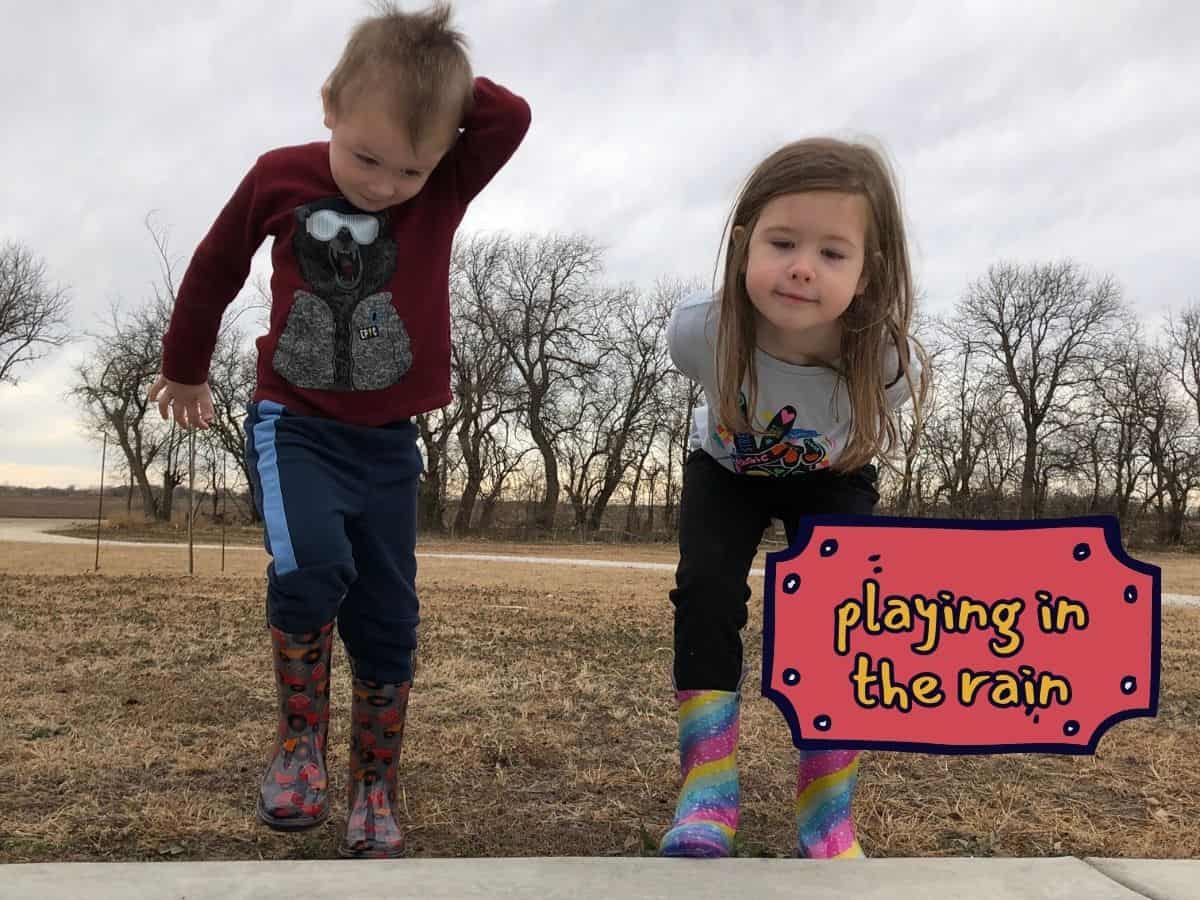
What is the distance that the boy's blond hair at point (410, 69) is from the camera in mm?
1829

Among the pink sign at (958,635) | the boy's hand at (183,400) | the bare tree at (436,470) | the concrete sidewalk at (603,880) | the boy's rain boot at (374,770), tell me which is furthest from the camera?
the bare tree at (436,470)

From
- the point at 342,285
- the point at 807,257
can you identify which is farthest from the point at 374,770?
the point at 807,257

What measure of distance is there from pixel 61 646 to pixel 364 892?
→ 3.13 m

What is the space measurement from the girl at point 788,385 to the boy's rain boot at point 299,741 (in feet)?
2.21

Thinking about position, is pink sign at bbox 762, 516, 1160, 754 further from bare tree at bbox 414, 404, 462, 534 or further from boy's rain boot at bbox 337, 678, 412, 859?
bare tree at bbox 414, 404, 462, 534

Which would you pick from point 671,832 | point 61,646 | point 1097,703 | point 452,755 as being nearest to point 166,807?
point 452,755

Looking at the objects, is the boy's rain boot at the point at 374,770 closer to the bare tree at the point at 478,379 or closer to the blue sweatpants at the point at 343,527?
the blue sweatpants at the point at 343,527

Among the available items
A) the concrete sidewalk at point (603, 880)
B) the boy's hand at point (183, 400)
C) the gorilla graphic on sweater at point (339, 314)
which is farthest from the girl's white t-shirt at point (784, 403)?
the boy's hand at point (183, 400)

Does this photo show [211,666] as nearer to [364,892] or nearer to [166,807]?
[166,807]

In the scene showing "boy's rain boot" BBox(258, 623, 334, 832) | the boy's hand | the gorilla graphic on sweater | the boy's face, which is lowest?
"boy's rain boot" BBox(258, 623, 334, 832)

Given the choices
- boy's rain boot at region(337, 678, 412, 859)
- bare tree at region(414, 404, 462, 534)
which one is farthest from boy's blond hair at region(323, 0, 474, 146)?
bare tree at region(414, 404, 462, 534)

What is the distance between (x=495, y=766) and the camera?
262 cm

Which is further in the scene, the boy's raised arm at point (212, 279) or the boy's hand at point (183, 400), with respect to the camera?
the boy's hand at point (183, 400)

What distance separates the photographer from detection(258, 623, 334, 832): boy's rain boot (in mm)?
1878
